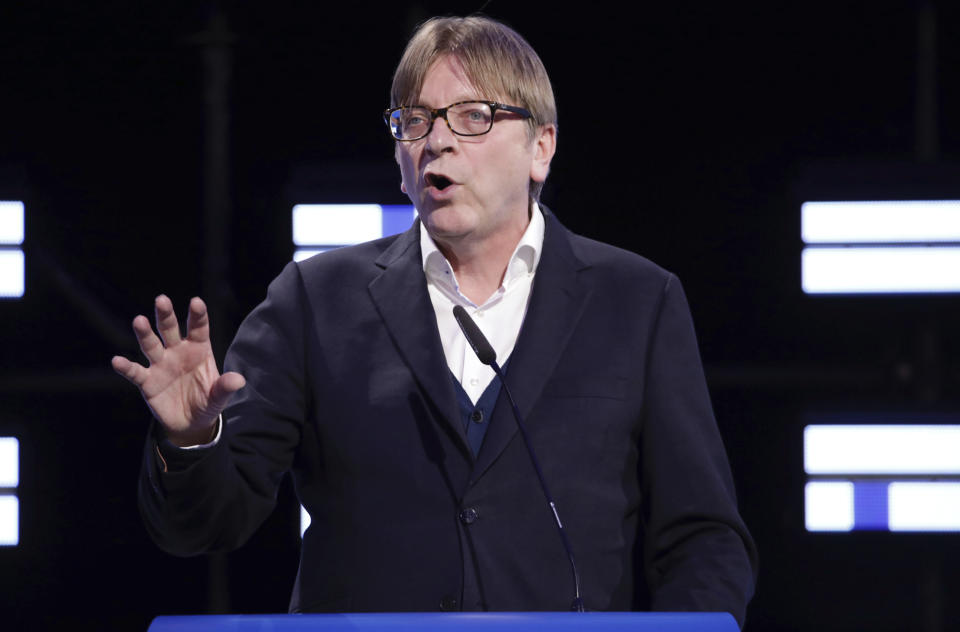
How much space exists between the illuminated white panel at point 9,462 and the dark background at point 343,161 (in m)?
0.02

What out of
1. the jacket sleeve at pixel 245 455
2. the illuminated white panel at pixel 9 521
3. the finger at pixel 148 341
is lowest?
the illuminated white panel at pixel 9 521

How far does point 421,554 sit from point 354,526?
0.10m

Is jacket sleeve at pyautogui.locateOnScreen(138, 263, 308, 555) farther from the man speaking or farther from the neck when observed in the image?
the neck

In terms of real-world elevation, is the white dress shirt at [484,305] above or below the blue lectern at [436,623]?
above

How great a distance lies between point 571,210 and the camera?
14.3ft

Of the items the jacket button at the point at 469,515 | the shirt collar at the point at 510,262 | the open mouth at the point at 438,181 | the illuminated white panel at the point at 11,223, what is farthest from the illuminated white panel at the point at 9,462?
the jacket button at the point at 469,515

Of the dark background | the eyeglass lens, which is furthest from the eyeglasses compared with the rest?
the dark background

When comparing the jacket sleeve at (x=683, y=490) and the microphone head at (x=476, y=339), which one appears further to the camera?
the jacket sleeve at (x=683, y=490)

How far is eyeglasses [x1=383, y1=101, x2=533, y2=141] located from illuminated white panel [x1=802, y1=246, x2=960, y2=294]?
258cm

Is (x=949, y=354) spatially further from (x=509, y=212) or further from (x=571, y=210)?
(x=509, y=212)

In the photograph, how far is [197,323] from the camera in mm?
1261

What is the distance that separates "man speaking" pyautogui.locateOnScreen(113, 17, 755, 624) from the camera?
5.18 ft

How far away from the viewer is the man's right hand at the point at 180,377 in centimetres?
126

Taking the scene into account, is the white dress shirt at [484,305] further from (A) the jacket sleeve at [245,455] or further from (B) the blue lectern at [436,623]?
(B) the blue lectern at [436,623]
